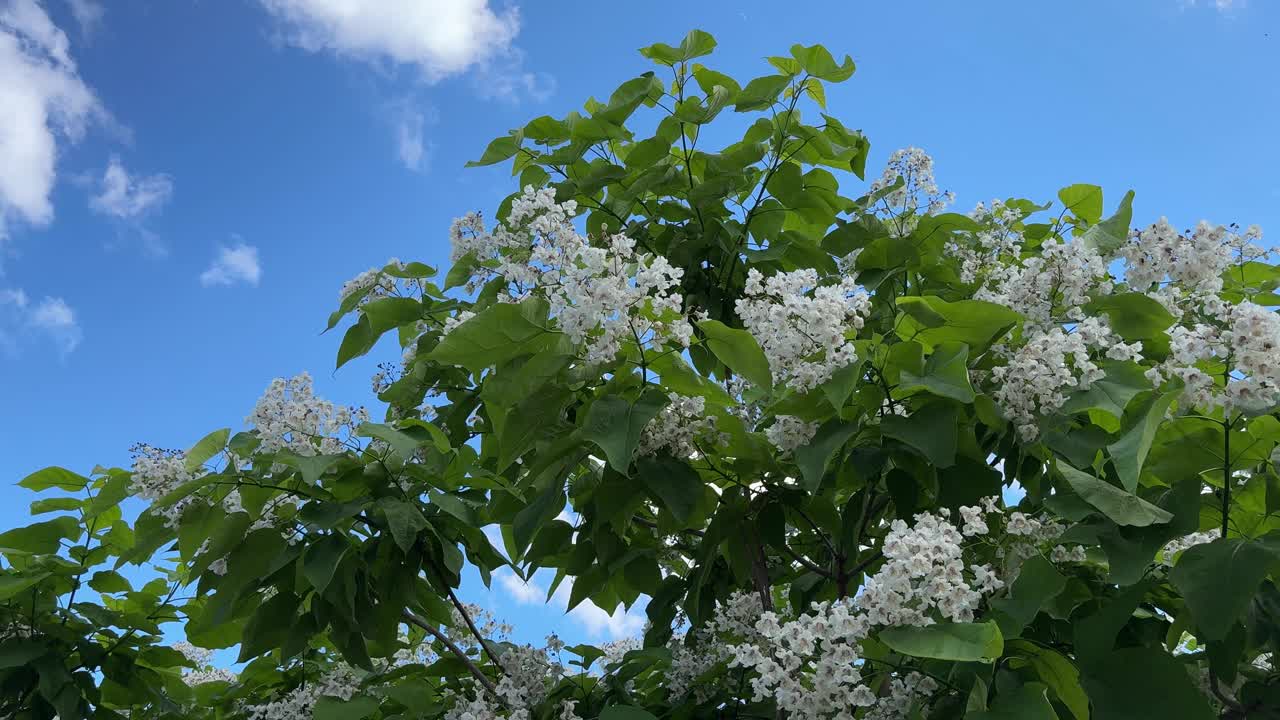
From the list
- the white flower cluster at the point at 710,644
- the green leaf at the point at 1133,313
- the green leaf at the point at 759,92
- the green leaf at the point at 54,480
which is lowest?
the white flower cluster at the point at 710,644

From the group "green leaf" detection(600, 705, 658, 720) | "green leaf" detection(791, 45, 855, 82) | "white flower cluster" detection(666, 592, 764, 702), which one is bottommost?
"green leaf" detection(600, 705, 658, 720)

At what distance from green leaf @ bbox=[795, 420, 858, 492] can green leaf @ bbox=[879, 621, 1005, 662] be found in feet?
1.07

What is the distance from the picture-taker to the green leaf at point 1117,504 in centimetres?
193

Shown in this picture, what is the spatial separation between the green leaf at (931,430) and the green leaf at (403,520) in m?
1.19

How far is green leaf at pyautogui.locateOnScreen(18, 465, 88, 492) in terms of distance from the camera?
3.45 m

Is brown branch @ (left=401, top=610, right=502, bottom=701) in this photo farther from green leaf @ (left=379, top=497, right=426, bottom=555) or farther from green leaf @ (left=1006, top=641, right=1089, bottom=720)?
green leaf @ (left=1006, top=641, right=1089, bottom=720)

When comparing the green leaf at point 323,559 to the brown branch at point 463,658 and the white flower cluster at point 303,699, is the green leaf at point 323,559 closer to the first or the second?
the brown branch at point 463,658

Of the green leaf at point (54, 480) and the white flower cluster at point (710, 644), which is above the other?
the green leaf at point (54, 480)

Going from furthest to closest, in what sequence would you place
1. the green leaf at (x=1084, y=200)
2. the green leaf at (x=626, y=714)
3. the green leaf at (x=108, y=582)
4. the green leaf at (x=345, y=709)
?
the green leaf at (x=108, y=582)
the green leaf at (x=1084, y=200)
the green leaf at (x=345, y=709)
the green leaf at (x=626, y=714)

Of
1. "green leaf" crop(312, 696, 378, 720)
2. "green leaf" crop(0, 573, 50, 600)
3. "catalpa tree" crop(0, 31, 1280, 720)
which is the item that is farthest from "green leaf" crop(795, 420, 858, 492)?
"green leaf" crop(0, 573, 50, 600)

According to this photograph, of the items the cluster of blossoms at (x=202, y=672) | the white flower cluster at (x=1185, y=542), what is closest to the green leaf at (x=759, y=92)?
the white flower cluster at (x=1185, y=542)

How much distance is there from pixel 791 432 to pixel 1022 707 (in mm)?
785

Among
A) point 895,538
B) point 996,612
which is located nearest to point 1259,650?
point 996,612

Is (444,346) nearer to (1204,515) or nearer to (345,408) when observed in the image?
(345,408)
